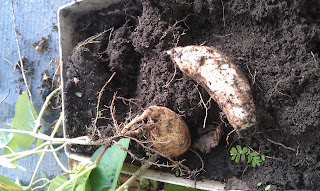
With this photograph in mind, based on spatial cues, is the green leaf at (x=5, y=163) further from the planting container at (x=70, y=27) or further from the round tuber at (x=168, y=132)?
the round tuber at (x=168, y=132)

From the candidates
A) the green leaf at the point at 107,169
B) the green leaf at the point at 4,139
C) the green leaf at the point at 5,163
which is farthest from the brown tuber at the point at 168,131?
the green leaf at the point at 4,139

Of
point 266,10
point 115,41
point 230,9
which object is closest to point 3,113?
point 115,41

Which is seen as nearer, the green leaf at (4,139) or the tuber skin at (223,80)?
the tuber skin at (223,80)

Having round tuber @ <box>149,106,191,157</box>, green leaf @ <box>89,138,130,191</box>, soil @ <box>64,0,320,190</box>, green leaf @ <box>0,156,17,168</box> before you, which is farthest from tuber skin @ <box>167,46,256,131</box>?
green leaf @ <box>0,156,17,168</box>

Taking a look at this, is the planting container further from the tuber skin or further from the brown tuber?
the tuber skin

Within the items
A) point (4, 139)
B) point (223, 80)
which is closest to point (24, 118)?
point (4, 139)

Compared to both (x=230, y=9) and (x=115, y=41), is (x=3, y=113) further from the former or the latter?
(x=230, y=9)

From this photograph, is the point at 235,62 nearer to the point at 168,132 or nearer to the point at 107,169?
the point at 168,132
